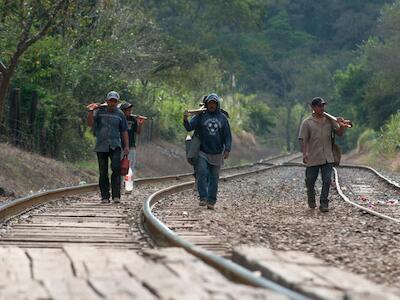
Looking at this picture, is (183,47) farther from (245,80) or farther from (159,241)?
(159,241)

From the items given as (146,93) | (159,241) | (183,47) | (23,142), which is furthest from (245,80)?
(159,241)

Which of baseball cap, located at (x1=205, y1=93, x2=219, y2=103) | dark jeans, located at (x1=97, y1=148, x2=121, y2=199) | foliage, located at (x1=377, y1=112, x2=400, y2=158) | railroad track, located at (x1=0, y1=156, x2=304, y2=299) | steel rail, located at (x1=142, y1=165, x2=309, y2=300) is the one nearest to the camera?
steel rail, located at (x1=142, y1=165, x2=309, y2=300)

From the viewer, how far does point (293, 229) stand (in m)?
11.4

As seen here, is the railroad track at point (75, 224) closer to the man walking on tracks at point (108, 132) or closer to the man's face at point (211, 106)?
the man walking on tracks at point (108, 132)

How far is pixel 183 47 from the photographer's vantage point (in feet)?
187

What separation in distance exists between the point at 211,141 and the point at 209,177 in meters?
0.63

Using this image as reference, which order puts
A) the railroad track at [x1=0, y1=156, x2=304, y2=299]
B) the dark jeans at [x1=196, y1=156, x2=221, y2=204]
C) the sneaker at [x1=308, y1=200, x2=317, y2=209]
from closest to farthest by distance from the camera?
1. the railroad track at [x1=0, y1=156, x2=304, y2=299]
2. the dark jeans at [x1=196, y1=156, x2=221, y2=204]
3. the sneaker at [x1=308, y1=200, x2=317, y2=209]

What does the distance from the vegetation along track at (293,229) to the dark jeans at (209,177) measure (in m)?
0.29

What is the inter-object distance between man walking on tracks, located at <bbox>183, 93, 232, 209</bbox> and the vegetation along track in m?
0.44

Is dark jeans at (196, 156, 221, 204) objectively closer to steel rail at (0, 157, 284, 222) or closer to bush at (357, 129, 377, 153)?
steel rail at (0, 157, 284, 222)

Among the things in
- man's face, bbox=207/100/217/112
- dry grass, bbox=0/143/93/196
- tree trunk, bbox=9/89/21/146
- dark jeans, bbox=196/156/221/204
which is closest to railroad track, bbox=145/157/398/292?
dark jeans, bbox=196/156/221/204

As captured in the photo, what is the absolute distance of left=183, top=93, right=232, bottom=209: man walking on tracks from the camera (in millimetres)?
14203

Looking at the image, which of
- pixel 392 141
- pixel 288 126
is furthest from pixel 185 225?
pixel 288 126

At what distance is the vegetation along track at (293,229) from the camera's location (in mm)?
8641
